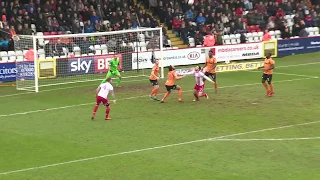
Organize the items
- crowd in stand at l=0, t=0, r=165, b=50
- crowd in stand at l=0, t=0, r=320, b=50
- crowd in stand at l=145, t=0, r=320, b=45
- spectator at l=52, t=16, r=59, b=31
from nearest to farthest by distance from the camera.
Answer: crowd in stand at l=0, t=0, r=165, b=50, crowd in stand at l=0, t=0, r=320, b=50, spectator at l=52, t=16, r=59, b=31, crowd in stand at l=145, t=0, r=320, b=45

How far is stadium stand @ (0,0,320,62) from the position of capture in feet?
138

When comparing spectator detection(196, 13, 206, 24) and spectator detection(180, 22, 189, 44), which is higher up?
spectator detection(196, 13, 206, 24)

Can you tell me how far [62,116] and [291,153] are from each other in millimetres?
10722

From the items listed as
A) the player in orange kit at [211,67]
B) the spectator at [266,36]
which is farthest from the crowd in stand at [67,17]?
the player in orange kit at [211,67]

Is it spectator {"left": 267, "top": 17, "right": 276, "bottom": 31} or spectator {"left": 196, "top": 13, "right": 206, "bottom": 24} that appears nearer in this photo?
spectator {"left": 196, "top": 13, "right": 206, "bottom": 24}

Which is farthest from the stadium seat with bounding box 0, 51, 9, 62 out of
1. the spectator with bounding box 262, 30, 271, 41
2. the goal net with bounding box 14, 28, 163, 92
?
the spectator with bounding box 262, 30, 271, 41

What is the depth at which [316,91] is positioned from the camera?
33469mm

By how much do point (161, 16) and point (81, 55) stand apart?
512 inches

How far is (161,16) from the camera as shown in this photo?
5088cm

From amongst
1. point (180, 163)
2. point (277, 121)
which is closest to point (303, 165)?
point (180, 163)

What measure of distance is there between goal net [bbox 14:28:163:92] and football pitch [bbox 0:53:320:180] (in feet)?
5.43

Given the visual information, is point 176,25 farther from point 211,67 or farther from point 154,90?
point 154,90

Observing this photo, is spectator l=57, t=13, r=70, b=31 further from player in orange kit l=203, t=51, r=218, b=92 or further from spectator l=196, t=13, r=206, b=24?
player in orange kit l=203, t=51, r=218, b=92

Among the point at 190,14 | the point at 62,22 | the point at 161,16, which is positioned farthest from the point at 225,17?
the point at 62,22
